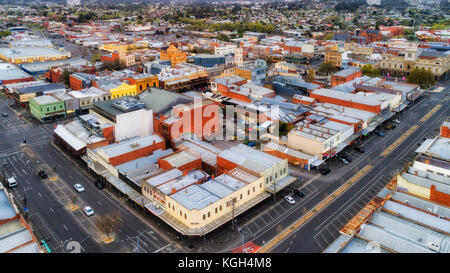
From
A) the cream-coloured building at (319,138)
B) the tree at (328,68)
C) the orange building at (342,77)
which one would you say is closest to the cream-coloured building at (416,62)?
the tree at (328,68)

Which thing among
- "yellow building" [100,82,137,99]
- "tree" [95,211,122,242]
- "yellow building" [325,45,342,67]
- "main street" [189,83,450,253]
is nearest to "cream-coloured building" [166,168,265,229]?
"main street" [189,83,450,253]

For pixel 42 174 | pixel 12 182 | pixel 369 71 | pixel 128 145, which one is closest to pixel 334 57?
pixel 369 71

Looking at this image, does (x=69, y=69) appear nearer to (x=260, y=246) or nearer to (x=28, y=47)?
(x=28, y=47)

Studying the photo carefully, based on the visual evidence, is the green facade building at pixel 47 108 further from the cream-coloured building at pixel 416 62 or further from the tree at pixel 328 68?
the cream-coloured building at pixel 416 62

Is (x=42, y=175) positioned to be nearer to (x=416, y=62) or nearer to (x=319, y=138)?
(x=319, y=138)

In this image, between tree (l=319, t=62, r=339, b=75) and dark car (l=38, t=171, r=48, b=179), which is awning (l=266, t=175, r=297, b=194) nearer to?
dark car (l=38, t=171, r=48, b=179)
